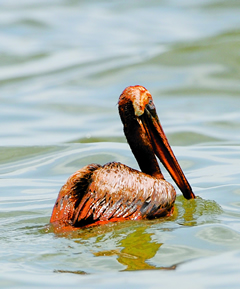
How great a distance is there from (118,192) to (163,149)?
4.67ft

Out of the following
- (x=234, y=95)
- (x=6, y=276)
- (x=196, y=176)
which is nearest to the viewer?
(x=6, y=276)

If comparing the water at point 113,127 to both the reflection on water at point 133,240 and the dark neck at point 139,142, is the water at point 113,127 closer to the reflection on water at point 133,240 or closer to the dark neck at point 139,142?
the reflection on water at point 133,240

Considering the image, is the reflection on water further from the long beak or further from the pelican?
the long beak

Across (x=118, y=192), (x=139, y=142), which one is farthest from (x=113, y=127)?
(x=118, y=192)

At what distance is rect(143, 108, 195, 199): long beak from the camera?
273 inches

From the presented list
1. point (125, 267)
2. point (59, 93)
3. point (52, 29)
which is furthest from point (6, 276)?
point (52, 29)

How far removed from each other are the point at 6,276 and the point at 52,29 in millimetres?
13177

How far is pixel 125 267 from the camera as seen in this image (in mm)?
4828

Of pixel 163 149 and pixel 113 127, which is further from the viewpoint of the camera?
pixel 113 127

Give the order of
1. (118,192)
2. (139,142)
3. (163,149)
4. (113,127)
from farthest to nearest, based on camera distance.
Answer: (113,127) < (163,149) < (139,142) < (118,192)

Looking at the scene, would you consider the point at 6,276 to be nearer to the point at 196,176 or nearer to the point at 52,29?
the point at 196,176

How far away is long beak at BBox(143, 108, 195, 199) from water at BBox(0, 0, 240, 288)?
8.4 inches

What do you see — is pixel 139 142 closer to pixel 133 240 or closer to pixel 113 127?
pixel 133 240

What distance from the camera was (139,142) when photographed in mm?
6824
